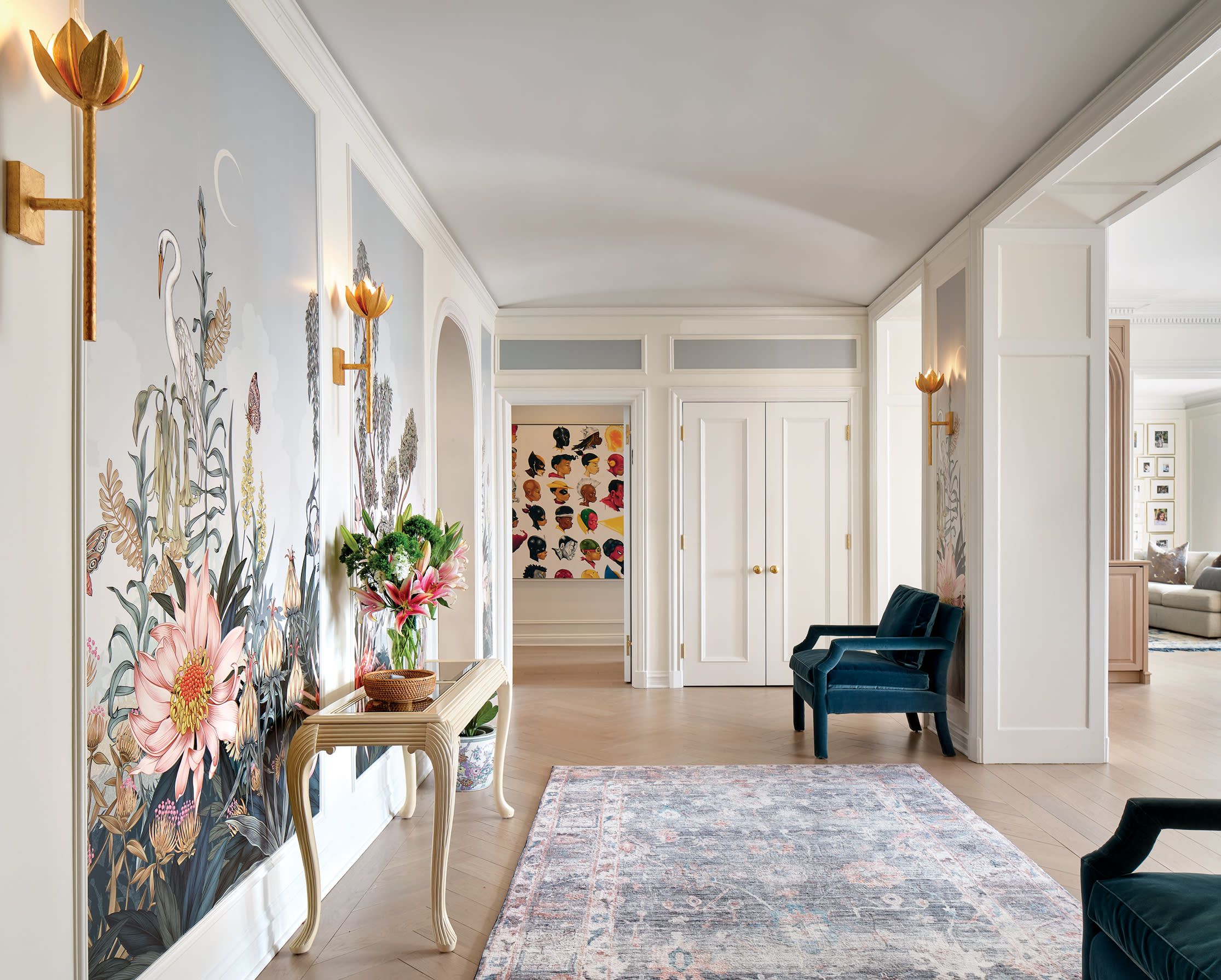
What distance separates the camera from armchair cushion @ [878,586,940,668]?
4.29 m

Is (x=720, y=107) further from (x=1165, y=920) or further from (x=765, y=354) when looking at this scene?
(x=765, y=354)

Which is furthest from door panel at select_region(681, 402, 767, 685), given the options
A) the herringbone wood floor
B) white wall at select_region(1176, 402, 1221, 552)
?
white wall at select_region(1176, 402, 1221, 552)

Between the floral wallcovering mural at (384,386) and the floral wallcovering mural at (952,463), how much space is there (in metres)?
2.74

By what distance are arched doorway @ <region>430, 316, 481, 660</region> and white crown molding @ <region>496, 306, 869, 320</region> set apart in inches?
46.2

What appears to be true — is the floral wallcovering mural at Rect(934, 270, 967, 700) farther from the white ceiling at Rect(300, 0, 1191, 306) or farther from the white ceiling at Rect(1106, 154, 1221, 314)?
the white ceiling at Rect(1106, 154, 1221, 314)

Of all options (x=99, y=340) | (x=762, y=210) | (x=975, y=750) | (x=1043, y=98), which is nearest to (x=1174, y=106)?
(x=1043, y=98)

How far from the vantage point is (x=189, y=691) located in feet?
5.99

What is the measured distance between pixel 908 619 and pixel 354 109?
356 cm

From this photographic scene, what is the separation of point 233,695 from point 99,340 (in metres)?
0.95

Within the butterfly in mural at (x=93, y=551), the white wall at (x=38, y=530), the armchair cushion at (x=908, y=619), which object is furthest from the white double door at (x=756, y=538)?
the white wall at (x=38, y=530)

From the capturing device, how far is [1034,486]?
4.02 m

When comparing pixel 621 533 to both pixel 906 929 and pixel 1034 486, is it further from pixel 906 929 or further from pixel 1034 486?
pixel 906 929

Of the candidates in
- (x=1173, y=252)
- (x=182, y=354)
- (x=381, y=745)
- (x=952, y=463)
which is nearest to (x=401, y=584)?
(x=381, y=745)

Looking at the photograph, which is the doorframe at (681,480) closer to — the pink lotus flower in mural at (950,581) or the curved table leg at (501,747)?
the pink lotus flower in mural at (950,581)
